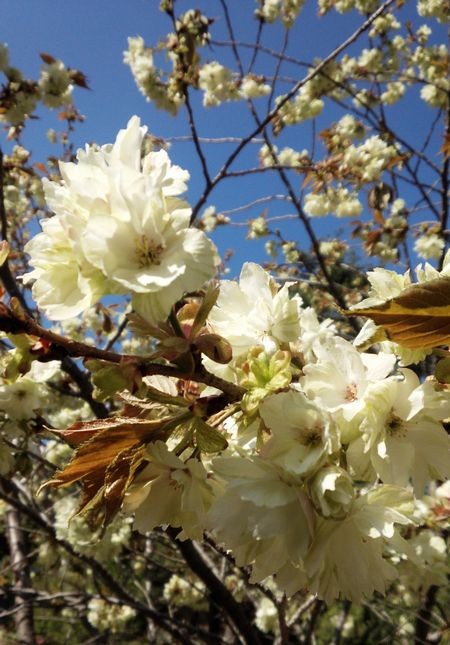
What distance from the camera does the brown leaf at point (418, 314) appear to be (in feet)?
2.08

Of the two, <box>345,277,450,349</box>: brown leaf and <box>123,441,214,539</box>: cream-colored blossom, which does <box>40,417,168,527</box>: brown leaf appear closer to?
<box>123,441,214,539</box>: cream-colored blossom

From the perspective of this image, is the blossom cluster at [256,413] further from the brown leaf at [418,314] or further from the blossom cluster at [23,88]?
the blossom cluster at [23,88]

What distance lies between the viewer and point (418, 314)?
651 millimetres

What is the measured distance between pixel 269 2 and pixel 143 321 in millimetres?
4742

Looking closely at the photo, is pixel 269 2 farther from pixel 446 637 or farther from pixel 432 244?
pixel 446 637

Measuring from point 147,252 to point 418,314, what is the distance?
354 mm

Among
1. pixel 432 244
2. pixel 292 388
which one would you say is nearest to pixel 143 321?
pixel 292 388

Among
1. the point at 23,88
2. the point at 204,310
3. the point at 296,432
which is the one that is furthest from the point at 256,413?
the point at 23,88

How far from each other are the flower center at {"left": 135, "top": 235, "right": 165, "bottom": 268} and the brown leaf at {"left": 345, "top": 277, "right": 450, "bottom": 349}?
0.26 metres

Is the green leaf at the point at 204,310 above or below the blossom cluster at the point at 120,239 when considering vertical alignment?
below

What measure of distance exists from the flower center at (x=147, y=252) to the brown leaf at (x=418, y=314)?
26 centimetres

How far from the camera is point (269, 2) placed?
14.5 feet

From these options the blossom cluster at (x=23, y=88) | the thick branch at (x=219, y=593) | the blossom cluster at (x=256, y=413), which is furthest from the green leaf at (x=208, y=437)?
the blossom cluster at (x=23, y=88)

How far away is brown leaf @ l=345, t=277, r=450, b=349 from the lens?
2.08ft
